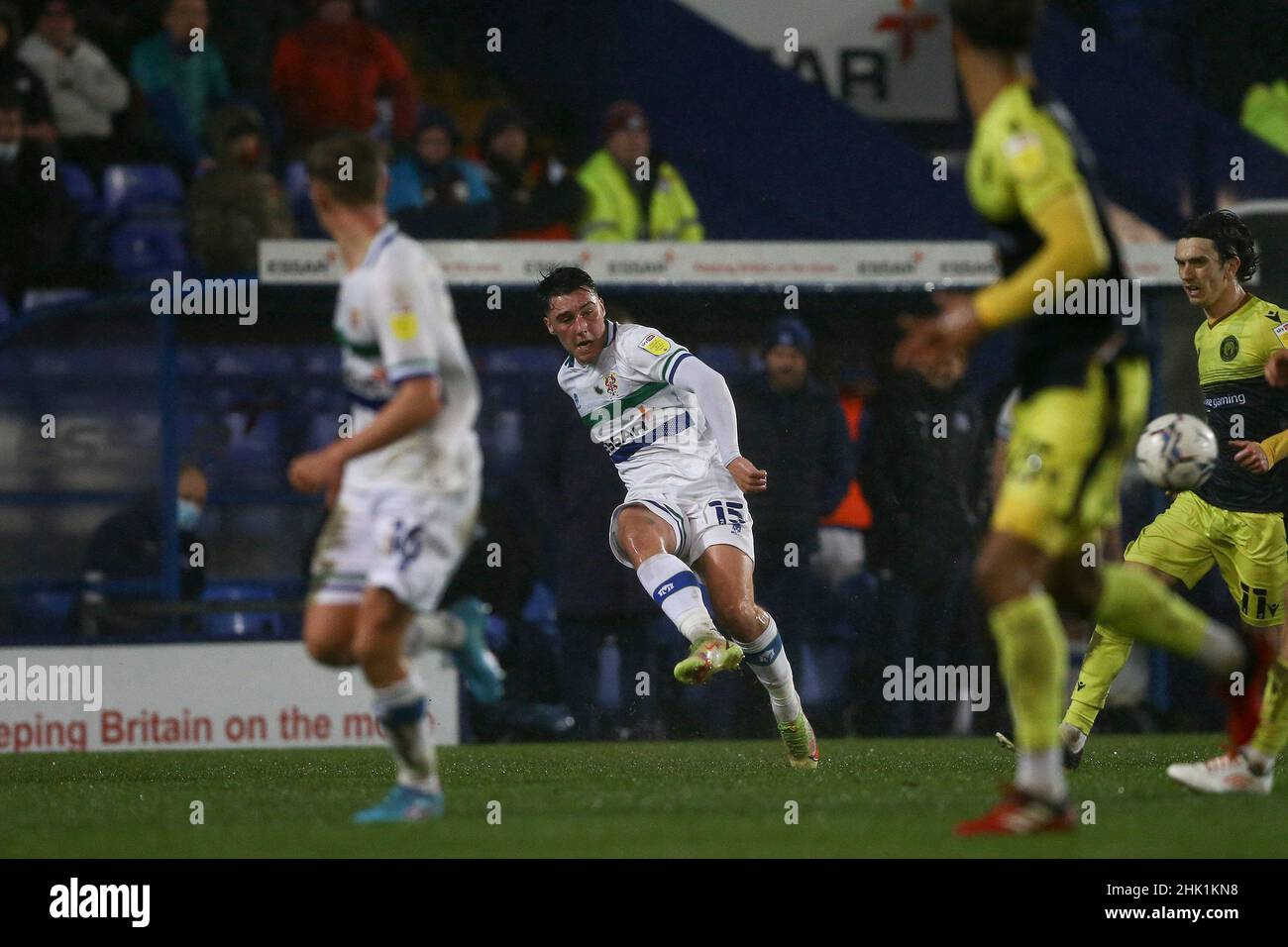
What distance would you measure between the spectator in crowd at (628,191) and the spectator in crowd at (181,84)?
2.72 m

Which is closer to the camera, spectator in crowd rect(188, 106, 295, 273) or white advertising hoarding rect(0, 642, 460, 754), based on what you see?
white advertising hoarding rect(0, 642, 460, 754)

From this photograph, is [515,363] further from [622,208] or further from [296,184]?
[296,184]

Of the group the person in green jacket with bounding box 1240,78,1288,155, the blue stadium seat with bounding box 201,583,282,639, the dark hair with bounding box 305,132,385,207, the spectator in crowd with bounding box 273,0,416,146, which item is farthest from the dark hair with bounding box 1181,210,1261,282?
the person in green jacket with bounding box 1240,78,1288,155

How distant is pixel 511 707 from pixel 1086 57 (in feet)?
22.1

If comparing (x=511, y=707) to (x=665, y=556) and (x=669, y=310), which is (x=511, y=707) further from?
(x=665, y=556)

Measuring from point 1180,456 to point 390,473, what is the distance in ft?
10.7

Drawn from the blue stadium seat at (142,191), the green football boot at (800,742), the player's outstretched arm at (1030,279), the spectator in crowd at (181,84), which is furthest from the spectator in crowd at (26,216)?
the player's outstretched arm at (1030,279)

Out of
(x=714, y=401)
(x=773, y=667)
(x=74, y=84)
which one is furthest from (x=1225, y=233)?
(x=74, y=84)

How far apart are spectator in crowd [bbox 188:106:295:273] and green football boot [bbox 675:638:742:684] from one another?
5569 millimetres

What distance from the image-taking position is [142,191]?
46.0ft

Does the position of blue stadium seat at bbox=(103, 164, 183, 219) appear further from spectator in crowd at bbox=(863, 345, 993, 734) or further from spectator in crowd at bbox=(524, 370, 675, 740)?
spectator in crowd at bbox=(863, 345, 993, 734)

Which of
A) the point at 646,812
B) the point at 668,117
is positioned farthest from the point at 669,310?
the point at 646,812

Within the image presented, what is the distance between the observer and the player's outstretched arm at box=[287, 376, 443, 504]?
6.12 metres

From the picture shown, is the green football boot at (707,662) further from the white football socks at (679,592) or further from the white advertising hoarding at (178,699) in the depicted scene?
the white advertising hoarding at (178,699)
